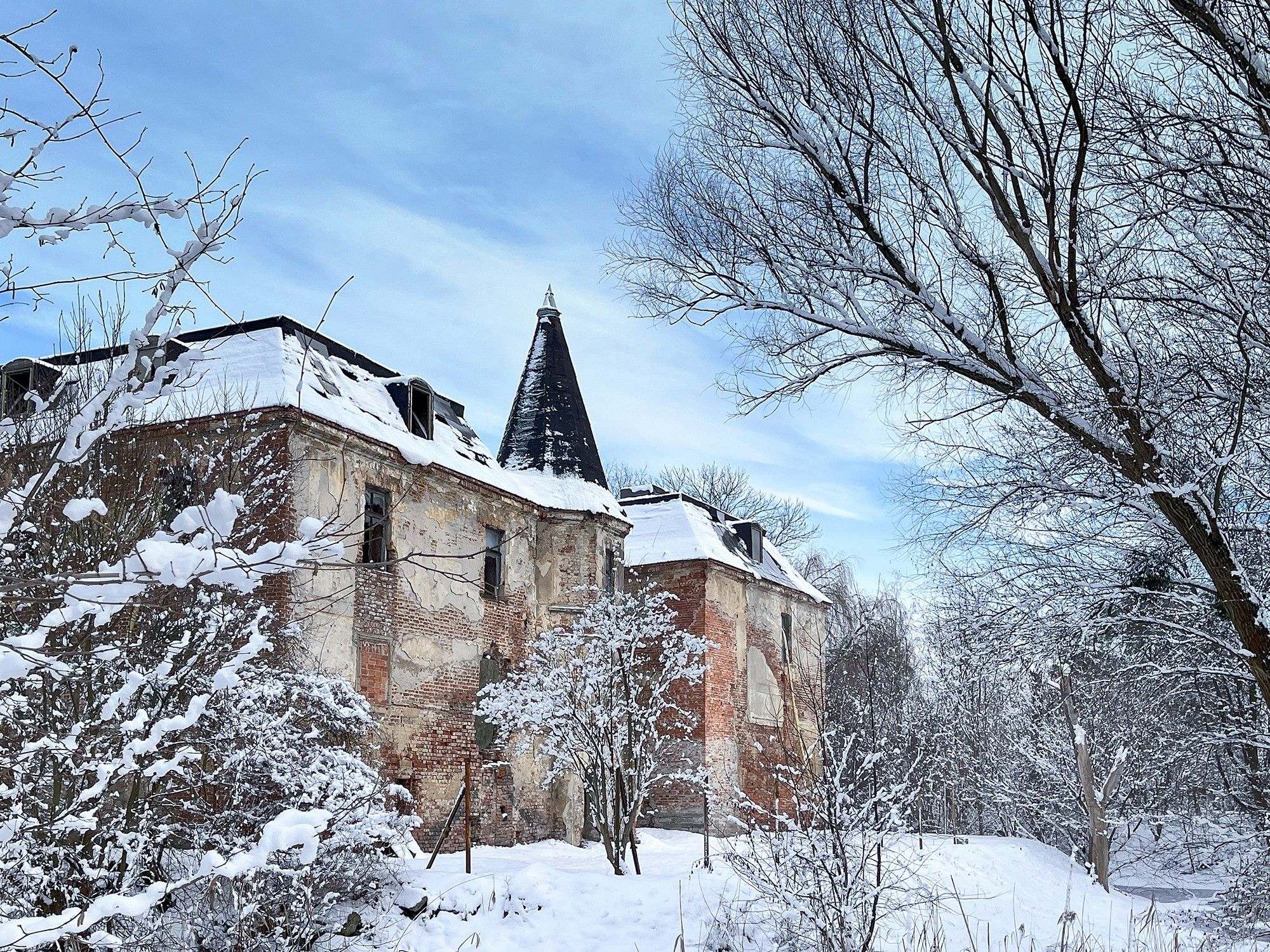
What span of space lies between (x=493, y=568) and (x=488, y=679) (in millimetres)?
2254

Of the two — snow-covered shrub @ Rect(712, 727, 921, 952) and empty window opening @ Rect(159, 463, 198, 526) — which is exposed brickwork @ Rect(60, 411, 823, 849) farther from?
snow-covered shrub @ Rect(712, 727, 921, 952)

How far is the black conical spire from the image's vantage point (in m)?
24.2

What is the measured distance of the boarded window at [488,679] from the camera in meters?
20.3

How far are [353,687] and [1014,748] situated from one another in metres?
17.3

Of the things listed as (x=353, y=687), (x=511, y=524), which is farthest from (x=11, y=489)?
(x=511, y=524)

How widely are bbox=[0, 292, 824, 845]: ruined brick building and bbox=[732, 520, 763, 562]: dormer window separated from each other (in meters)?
1.12

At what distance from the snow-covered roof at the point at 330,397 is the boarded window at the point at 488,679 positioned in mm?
3130

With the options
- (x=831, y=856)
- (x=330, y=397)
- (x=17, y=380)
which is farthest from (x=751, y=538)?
(x=831, y=856)

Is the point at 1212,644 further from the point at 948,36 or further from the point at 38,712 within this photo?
the point at 38,712

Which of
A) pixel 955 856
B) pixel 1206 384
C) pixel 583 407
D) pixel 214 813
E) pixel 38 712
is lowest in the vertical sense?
pixel 955 856

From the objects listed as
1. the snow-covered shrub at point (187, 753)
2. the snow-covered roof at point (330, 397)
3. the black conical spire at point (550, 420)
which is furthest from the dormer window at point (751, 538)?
the snow-covered shrub at point (187, 753)

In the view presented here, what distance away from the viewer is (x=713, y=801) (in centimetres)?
Answer: 2528

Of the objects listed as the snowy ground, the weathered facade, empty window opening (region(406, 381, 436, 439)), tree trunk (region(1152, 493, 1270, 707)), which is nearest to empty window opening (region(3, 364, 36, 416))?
empty window opening (region(406, 381, 436, 439))

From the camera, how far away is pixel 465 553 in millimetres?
13477
